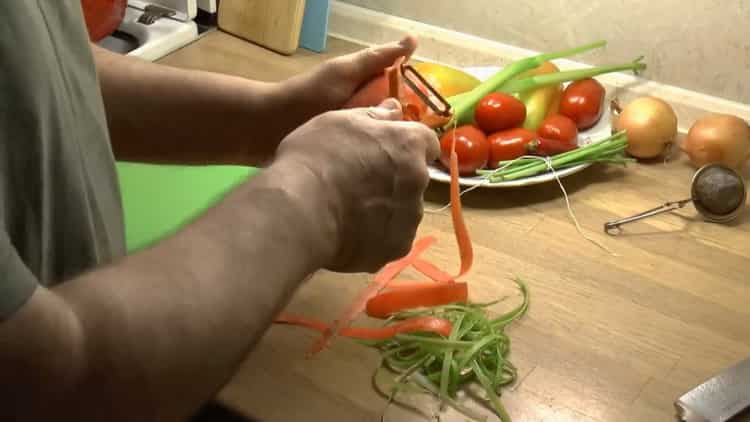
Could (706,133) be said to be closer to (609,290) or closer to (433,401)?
(609,290)

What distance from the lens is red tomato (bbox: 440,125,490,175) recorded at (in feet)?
3.39

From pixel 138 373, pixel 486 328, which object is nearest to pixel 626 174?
pixel 486 328

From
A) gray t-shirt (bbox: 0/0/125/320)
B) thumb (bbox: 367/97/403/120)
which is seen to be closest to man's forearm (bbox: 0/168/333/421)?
gray t-shirt (bbox: 0/0/125/320)

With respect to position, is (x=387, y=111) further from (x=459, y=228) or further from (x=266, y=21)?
(x=266, y=21)

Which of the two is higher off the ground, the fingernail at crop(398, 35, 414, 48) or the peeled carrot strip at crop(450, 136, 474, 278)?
the fingernail at crop(398, 35, 414, 48)

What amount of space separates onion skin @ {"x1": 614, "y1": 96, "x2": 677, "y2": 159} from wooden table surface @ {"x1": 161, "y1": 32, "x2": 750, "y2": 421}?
3 cm

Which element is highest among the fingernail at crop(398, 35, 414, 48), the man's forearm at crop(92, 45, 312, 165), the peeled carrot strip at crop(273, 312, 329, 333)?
the fingernail at crop(398, 35, 414, 48)

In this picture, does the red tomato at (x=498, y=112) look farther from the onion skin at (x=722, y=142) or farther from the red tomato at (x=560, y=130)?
the onion skin at (x=722, y=142)

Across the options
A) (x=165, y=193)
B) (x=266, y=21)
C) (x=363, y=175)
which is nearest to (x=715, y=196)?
(x=363, y=175)

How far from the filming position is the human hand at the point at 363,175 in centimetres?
61

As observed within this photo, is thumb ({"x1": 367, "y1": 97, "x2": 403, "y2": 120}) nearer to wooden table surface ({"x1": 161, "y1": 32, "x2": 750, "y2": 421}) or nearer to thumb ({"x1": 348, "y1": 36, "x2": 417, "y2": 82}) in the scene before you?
thumb ({"x1": 348, "y1": 36, "x2": 417, "y2": 82})

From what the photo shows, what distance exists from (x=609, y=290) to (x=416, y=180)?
1.02 ft

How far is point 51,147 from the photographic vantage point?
551mm

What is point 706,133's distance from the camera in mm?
1079
